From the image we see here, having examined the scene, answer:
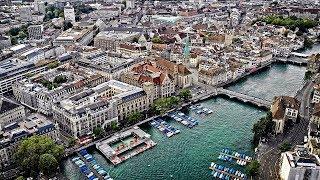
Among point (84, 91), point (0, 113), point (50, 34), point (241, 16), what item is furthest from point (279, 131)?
point (241, 16)

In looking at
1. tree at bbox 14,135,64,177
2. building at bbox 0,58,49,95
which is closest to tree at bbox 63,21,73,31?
building at bbox 0,58,49,95

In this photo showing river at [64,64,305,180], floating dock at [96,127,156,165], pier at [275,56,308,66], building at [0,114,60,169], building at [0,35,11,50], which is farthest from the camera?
building at [0,35,11,50]

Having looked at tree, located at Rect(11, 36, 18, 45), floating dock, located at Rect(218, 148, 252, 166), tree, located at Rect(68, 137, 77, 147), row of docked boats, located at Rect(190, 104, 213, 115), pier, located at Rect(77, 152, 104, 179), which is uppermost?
tree, located at Rect(11, 36, 18, 45)

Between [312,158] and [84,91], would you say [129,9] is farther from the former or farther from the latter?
[312,158]

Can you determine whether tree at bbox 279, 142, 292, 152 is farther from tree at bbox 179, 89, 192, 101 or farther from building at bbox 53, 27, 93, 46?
building at bbox 53, 27, 93, 46

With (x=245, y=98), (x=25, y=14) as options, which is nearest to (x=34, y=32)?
A: (x=25, y=14)

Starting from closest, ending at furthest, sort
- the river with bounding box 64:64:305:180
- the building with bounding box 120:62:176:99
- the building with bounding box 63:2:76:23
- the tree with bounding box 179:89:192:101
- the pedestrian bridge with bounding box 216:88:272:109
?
the river with bounding box 64:64:305:180, the pedestrian bridge with bounding box 216:88:272:109, the tree with bounding box 179:89:192:101, the building with bounding box 120:62:176:99, the building with bounding box 63:2:76:23

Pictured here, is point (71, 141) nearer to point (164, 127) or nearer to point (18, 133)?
point (18, 133)

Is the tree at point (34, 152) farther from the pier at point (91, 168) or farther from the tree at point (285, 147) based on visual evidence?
the tree at point (285, 147)
